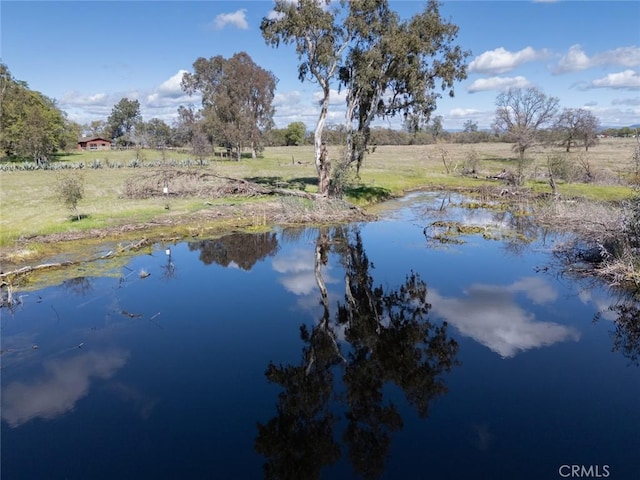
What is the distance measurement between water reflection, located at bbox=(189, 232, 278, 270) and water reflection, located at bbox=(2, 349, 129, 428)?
28.4 feet

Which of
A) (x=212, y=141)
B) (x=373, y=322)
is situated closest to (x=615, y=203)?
(x=373, y=322)

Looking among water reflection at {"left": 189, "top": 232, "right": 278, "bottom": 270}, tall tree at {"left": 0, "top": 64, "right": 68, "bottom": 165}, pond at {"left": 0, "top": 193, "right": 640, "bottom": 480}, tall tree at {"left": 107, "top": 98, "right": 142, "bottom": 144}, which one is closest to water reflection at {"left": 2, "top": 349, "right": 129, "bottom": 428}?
pond at {"left": 0, "top": 193, "right": 640, "bottom": 480}

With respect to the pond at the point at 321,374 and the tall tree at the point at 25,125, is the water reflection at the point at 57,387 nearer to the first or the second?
the pond at the point at 321,374

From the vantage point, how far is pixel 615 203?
98.5 feet

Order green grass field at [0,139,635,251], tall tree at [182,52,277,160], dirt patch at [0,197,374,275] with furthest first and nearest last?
1. tall tree at [182,52,277,160]
2. green grass field at [0,139,635,251]
3. dirt patch at [0,197,374,275]

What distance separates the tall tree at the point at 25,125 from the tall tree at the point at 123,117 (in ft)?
187

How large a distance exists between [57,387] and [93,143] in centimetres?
11721

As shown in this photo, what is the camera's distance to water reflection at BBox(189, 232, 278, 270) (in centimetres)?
2065

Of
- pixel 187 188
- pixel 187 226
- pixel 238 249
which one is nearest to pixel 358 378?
pixel 238 249

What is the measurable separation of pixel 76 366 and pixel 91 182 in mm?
34302

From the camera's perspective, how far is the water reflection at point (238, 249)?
2065 centimetres

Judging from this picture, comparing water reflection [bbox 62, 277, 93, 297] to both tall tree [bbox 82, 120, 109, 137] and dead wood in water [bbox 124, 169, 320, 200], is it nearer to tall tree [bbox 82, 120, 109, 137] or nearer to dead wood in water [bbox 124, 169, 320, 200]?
dead wood in water [bbox 124, 169, 320, 200]

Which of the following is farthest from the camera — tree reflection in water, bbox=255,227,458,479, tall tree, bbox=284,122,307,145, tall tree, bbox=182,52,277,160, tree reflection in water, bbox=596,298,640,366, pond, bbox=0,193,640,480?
tall tree, bbox=284,122,307,145

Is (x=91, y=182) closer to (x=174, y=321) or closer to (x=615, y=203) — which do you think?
(x=174, y=321)
